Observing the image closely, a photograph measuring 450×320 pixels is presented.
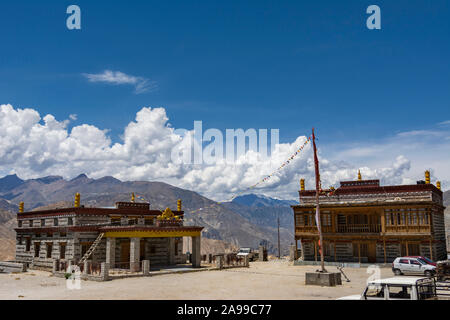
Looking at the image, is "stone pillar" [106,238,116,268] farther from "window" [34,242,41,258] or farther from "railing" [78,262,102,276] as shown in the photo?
"window" [34,242,41,258]

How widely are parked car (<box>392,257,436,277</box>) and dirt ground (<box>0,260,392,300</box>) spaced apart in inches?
134

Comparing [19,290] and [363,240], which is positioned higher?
[363,240]

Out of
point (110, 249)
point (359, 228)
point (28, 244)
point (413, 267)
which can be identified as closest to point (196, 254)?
point (110, 249)

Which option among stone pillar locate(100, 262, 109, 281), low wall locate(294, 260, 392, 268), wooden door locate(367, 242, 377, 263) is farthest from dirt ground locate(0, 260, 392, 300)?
wooden door locate(367, 242, 377, 263)

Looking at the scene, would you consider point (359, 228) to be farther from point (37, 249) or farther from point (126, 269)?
point (37, 249)

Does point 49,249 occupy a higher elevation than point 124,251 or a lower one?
higher

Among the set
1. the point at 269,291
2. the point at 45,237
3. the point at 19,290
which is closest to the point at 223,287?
the point at 269,291

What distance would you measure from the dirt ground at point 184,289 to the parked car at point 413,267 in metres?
3.40

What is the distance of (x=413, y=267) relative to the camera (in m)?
30.1

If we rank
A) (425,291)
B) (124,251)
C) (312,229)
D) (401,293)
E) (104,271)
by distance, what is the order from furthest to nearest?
(312,229)
(124,251)
(104,271)
(425,291)
(401,293)

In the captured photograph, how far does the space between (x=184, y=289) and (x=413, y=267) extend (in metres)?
16.8

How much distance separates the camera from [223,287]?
24.8 meters

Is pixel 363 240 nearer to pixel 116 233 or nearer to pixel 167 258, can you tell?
→ pixel 167 258

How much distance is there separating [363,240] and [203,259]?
16808 millimetres
